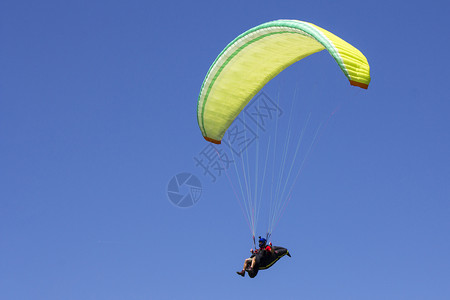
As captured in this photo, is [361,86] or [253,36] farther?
[253,36]

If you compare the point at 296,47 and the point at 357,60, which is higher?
the point at 296,47

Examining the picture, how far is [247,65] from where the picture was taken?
29.6 m

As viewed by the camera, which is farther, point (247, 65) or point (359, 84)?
point (247, 65)

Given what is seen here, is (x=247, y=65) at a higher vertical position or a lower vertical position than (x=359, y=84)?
higher

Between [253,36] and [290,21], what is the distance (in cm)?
166

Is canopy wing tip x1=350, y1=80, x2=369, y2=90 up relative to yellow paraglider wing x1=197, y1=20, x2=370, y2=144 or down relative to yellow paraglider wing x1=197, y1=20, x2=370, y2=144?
down

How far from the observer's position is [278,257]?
1094 inches

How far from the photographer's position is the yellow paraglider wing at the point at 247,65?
90.7 feet

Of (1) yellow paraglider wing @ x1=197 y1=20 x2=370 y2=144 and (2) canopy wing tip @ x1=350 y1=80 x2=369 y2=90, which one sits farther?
(1) yellow paraglider wing @ x1=197 y1=20 x2=370 y2=144

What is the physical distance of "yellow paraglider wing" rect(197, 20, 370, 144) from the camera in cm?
2766

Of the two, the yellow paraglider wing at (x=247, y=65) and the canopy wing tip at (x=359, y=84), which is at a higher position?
the yellow paraglider wing at (x=247, y=65)

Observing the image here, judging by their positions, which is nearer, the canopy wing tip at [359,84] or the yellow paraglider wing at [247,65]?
the canopy wing tip at [359,84]

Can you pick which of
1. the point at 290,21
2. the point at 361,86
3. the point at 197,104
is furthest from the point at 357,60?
the point at 197,104

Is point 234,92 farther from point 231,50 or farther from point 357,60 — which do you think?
point 357,60
